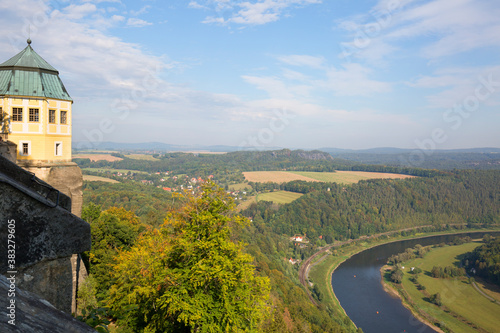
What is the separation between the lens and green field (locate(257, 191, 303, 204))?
141 meters

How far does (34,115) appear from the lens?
17.0 m

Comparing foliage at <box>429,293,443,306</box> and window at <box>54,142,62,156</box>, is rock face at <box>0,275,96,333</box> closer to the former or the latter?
window at <box>54,142,62,156</box>

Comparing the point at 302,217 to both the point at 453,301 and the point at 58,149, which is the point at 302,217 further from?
the point at 58,149

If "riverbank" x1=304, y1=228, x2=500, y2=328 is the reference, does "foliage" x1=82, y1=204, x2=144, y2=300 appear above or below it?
above

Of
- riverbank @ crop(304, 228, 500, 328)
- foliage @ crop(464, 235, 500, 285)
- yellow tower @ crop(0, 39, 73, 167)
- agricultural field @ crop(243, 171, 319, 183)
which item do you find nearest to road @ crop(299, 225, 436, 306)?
riverbank @ crop(304, 228, 500, 328)

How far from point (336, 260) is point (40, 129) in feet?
279

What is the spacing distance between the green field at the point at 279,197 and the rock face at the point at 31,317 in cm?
13762

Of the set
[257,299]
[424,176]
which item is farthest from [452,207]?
[257,299]

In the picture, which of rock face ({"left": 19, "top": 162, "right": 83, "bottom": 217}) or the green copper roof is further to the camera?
rock face ({"left": 19, "top": 162, "right": 83, "bottom": 217})

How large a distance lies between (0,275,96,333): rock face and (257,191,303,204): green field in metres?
138

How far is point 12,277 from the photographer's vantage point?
2.58m

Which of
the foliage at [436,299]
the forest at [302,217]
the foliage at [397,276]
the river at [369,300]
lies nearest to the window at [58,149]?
the forest at [302,217]

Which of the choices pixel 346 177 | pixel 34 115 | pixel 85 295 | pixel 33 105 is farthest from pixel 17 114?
pixel 346 177

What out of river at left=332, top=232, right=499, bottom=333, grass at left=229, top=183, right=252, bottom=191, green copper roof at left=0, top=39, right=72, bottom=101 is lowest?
river at left=332, top=232, right=499, bottom=333
